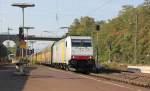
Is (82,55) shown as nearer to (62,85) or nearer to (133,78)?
(133,78)

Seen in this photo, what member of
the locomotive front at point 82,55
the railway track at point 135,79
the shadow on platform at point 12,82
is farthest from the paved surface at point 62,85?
the locomotive front at point 82,55

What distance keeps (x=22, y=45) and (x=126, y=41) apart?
6999cm

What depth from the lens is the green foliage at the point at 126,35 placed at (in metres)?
103

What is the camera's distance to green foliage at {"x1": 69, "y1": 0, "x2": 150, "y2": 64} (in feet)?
337

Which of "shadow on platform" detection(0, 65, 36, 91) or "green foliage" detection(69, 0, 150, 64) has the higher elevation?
"green foliage" detection(69, 0, 150, 64)

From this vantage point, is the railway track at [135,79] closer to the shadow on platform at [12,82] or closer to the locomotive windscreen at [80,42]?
the shadow on platform at [12,82]

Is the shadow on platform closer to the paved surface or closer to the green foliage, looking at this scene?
the paved surface

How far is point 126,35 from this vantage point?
114 meters

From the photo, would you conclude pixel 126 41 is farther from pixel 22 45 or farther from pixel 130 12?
pixel 22 45

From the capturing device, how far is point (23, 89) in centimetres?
2411

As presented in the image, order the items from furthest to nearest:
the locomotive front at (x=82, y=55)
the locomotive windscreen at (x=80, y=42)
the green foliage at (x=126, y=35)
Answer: the green foliage at (x=126, y=35) → the locomotive windscreen at (x=80, y=42) → the locomotive front at (x=82, y=55)

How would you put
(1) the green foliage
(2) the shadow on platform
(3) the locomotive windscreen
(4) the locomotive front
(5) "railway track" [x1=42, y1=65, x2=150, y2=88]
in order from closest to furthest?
(2) the shadow on platform < (5) "railway track" [x1=42, y1=65, x2=150, y2=88] < (4) the locomotive front < (3) the locomotive windscreen < (1) the green foliage

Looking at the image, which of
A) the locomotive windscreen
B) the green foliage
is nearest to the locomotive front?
the locomotive windscreen

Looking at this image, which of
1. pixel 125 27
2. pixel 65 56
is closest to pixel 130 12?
pixel 125 27
